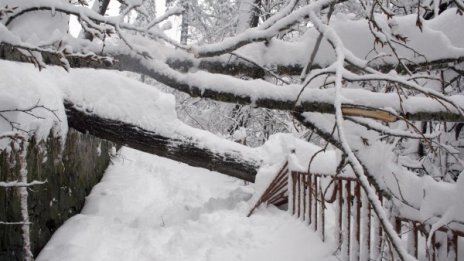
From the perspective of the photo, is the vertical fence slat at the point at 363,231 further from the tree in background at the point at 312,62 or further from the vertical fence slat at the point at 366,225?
the tree in background at the point at 312,62

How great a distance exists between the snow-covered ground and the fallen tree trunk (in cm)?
83

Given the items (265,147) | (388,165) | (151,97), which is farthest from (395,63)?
(265,147)

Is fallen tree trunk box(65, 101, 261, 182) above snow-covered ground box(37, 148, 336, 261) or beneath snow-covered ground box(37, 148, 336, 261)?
above

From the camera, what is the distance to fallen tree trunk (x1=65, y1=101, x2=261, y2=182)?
4609 millimetres

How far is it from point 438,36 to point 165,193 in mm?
5591

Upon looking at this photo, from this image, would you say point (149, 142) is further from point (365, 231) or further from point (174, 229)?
point (365, 231)

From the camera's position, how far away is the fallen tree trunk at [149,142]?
4.61 m

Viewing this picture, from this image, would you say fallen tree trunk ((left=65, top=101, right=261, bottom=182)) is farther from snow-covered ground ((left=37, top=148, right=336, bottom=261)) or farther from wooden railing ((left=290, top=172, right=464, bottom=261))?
wooden railing ((left=290, top=172, right=464, bottom=261))

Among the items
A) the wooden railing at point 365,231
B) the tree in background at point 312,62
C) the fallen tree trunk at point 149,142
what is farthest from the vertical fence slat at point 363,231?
the fallen tree trunk at point 149,142

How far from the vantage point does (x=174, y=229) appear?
510 centimetres

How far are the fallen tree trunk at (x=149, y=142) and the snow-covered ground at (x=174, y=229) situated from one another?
32.5 inches

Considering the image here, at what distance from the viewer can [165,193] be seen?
7.23 m

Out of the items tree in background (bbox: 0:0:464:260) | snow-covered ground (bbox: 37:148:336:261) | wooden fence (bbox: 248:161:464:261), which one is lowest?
snow-covered ground (bbox: 37:148:336:261)

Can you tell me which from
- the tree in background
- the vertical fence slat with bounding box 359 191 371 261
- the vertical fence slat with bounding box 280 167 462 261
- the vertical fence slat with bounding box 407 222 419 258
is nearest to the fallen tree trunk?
the tree in background
